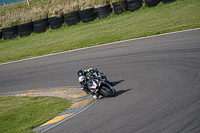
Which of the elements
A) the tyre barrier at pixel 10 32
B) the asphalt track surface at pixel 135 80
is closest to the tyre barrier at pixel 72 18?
the tyre barrier at pixel 10 32

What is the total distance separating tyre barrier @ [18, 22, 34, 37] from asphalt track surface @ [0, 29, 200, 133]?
9341mm

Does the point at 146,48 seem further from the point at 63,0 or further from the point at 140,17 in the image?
the point at 63,0

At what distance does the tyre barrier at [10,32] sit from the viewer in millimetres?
28103

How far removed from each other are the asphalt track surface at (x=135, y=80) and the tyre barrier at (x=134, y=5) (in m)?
8.68

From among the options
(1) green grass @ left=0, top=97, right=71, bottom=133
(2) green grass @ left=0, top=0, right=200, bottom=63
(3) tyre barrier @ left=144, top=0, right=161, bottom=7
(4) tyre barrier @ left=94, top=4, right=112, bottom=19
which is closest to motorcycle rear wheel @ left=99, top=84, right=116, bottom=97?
(1) green grass @ left=0, top=97, right=71, bottom=133

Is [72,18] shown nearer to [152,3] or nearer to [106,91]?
[152,3]

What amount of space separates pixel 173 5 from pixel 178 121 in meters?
18.9

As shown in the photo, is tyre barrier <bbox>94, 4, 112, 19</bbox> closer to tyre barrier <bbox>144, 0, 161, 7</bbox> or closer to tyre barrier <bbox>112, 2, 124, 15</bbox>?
tyre barrier <bbox>112, 2, 124, 15</bbox>

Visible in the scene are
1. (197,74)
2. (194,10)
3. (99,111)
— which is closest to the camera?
(99,111)

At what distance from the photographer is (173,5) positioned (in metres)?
23.6

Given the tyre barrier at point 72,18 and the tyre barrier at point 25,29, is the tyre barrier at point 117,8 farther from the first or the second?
the tyre barrier at point 25,29

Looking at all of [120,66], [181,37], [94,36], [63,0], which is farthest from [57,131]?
[63,0]

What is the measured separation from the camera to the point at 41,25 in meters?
27.6

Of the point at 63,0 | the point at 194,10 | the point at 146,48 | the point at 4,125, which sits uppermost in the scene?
the point at 63,0
